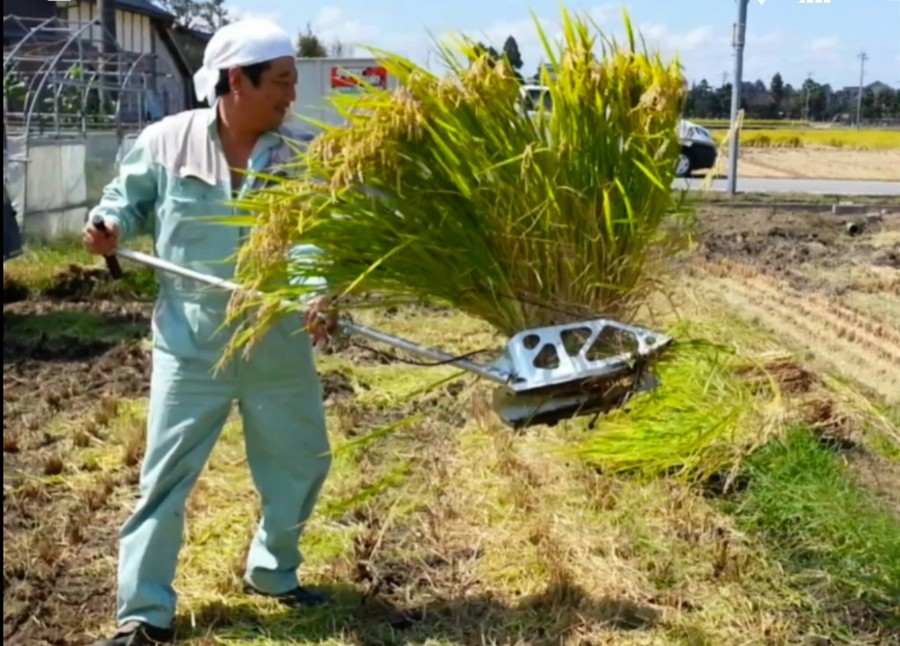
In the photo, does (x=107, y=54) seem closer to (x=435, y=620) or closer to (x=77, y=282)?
(x=77, y=282)

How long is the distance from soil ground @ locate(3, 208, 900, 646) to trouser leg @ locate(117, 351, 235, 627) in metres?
0.21

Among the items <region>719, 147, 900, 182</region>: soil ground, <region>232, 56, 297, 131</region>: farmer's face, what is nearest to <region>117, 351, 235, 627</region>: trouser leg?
<region>232, 56, 297, 131</region>: farmer's face

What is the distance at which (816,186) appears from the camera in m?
20.9

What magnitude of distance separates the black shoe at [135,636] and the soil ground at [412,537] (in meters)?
0.13

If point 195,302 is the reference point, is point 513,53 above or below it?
above

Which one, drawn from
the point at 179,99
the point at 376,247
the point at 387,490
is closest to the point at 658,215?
the point at 376,247

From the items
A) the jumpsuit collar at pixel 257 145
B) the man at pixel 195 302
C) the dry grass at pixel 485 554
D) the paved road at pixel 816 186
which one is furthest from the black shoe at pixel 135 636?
the paved road at pixel 816 186

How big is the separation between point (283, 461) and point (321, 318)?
Answer: 534mm

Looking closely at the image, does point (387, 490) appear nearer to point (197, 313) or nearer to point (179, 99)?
point (197, 313)

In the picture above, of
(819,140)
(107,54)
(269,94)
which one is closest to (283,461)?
(269,94)

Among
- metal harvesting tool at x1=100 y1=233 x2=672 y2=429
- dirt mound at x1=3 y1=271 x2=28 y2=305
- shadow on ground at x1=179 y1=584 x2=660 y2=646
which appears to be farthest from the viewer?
dirt mound at x1=3 y1=271 x2=28 y2=305

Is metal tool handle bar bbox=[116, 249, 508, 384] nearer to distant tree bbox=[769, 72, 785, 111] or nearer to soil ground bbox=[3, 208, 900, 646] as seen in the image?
soil ground bbox=[3, 208, 900, 646]

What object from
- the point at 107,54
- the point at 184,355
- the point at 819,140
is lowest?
the point at 184,355

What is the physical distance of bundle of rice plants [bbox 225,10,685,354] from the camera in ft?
9.77
